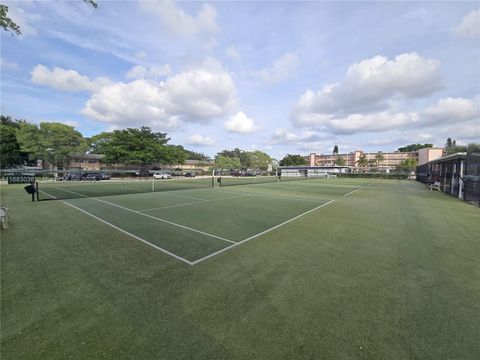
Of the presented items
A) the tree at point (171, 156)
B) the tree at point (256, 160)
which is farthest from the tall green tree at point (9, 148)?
the tree at point (256, 160)

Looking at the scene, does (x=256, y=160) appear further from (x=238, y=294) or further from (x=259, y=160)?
(x=238, y=294)

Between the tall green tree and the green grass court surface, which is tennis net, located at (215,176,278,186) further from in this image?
the tall green tree

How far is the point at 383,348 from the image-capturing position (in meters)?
2.49

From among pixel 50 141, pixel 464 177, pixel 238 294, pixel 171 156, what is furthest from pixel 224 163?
pixel 238 294

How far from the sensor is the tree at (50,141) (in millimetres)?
39188

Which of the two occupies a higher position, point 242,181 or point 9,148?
point 9,148

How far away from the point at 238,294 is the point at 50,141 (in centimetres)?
5208

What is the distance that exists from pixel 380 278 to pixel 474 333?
1422 millimetres

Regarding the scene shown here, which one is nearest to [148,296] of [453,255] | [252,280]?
[252,280]

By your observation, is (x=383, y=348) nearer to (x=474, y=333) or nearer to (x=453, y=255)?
(x=474, y=333)

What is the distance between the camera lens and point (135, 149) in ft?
160

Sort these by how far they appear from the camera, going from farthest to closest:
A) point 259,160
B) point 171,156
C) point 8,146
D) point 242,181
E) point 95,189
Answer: point 259,160
point 171,156
point 8,146
point 242,181
point 95,189

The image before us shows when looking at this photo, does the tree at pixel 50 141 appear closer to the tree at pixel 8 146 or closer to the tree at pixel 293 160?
the tree at pixel 8 146

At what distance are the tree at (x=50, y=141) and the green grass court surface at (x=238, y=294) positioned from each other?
44.9 meters
